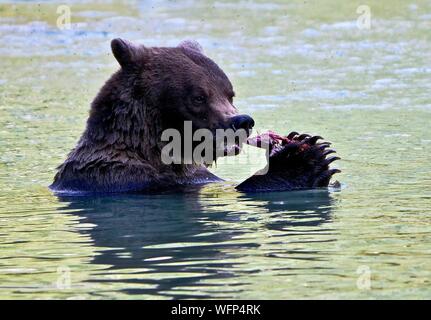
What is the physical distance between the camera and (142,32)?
20.1 meters

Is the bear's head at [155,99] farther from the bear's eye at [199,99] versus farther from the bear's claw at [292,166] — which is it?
the bear's claw at [292,166]

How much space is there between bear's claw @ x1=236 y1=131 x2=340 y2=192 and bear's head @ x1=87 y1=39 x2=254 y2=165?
1.35 ft

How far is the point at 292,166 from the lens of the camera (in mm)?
8664

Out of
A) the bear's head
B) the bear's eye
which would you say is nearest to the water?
the bear's head

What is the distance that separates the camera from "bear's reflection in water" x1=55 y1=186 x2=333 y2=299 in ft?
19.1

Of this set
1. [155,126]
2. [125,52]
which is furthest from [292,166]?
[125,52]

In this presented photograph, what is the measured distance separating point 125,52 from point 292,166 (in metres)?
1.57

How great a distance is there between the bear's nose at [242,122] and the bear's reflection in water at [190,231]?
56 cm
